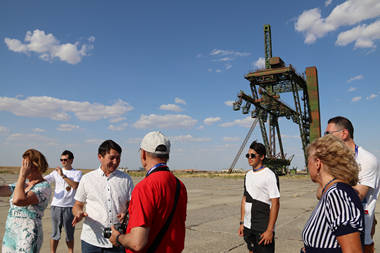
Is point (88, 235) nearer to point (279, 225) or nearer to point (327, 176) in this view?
point (327, 176)

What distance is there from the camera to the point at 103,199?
3252 mm

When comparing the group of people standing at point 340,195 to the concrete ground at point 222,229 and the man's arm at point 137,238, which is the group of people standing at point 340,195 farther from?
the concrete ground at point 222,229

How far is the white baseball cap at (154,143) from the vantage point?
2232 mm

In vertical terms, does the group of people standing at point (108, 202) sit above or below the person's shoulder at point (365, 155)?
below

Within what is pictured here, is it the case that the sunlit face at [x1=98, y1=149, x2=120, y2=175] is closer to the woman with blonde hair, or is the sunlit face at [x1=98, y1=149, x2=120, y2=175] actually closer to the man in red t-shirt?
the woman with blonde hair

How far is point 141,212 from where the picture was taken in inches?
76.5

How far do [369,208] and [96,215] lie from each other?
2.81 m

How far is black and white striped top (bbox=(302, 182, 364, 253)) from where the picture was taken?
5.66 feet

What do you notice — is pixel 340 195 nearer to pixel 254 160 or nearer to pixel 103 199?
pixel 254 160

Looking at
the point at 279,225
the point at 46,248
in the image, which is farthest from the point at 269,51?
the point at 46,248

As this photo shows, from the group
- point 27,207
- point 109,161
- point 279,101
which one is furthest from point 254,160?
point 279,101

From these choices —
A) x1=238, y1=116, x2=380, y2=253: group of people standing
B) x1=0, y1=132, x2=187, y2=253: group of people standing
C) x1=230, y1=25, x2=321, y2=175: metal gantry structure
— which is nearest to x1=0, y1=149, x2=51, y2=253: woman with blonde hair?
x1=0, y1=132, x2=187, y2=253: group of people standing

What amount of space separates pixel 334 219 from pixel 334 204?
0.09m

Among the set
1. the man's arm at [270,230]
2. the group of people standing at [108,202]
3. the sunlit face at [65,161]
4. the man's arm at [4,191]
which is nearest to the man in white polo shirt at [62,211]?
the sunlit face at [65,161]
